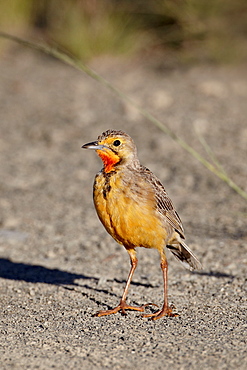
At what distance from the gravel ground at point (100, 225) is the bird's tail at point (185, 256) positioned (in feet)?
0.87

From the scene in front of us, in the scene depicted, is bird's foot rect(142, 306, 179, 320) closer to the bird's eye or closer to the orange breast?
the orange breast

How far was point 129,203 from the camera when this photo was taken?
4.78 metres

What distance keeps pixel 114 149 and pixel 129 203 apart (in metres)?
0.48

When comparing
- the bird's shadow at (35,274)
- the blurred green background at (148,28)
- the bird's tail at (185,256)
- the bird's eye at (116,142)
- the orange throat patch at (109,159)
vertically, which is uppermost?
the blurred green background at (148,28)

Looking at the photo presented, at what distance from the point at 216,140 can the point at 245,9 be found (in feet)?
12.5

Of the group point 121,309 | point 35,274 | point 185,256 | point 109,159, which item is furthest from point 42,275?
point 109,159

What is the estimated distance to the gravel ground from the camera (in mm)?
4188

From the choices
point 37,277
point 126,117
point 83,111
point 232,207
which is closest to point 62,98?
point 83,111

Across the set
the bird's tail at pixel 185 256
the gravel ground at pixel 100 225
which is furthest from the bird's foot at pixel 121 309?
the bird's tail at pixel 185 256

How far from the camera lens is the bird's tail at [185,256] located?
5277 millimetres

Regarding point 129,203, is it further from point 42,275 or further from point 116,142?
point 42,275

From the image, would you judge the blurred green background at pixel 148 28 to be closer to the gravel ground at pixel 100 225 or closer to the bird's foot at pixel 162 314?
the gravel ground at pixel 100 225

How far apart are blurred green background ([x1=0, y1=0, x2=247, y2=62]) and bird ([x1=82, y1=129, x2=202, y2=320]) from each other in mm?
7903

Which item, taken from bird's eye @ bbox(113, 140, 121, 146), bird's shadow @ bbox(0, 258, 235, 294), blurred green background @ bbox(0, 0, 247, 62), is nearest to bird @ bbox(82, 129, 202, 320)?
bird's eye @ bbox(113, 140, 121, 146)
